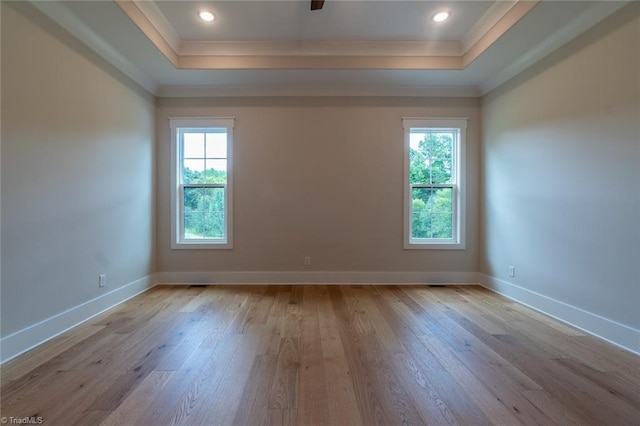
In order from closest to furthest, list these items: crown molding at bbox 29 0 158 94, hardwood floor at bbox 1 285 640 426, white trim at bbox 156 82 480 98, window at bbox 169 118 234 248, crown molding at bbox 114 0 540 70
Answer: hardwood floor at bbox 1 285 640 426 < crown molding at bbox 29 0 158 94 < crown molding at bbox 114 0 540 70 < white trim at bbox 156 82 480 98 < window at bbox 169 118 234 248

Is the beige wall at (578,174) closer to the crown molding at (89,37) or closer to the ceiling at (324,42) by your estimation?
the ceiling at (324,42)

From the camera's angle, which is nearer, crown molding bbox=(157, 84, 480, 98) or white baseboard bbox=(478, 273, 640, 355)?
white baseboard bbox=(478, 273, 640, 355)

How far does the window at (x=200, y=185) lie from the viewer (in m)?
3.91

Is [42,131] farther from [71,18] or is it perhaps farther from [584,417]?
[584,417]

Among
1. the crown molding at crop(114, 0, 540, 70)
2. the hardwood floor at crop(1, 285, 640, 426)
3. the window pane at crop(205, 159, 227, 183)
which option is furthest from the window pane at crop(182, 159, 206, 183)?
the hardwood floor at crop(1, 285, 640, 426)

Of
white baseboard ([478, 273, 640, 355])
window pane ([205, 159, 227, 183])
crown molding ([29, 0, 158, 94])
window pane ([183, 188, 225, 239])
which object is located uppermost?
crown molding ([29, 0, 158, 94])

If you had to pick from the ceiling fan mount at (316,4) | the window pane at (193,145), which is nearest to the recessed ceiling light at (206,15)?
the ceiling fan mount at (316,4)

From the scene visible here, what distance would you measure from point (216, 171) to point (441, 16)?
10.8 feet

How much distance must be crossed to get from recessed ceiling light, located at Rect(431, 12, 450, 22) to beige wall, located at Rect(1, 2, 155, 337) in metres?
3.48

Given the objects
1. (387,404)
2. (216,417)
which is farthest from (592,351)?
(216,417)

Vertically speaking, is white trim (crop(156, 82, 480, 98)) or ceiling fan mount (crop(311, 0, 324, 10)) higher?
ceiling fan mount (crop(311, 0, 324, 10))

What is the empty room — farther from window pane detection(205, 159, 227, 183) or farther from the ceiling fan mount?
the ceiling fan mount

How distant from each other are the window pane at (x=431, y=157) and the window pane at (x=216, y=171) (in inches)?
107

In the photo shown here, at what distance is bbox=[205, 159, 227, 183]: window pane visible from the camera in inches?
155
